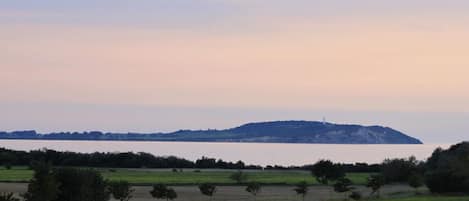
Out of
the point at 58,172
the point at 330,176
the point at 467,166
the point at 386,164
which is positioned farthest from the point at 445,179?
the point at 58,172

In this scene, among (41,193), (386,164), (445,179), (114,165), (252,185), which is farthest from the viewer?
(114,165)

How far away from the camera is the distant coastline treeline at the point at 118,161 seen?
150 meters

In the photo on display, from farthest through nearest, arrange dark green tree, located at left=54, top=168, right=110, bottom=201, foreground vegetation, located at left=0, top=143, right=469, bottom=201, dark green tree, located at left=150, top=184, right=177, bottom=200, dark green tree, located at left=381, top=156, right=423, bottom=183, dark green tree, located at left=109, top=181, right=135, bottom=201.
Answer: dark green tree, located at left=381, top=156, right=423, bottom=183 → dark green tree, located at left=150, top=184, right=177, bottom=200 → dark green tree, located at left=109, top=181, right=135, bottom=201 → dark green tree, located at left=54, top=168, right=110, bottom=201 → foreground vegetation, located at left=0, top=143, right=469, bottom=201

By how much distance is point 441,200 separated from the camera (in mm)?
68125

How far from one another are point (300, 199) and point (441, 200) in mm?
12271

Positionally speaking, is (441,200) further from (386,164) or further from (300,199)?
(386,164)

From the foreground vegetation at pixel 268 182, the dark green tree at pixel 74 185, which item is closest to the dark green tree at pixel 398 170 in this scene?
the foreground vegetation at pixel 268 182

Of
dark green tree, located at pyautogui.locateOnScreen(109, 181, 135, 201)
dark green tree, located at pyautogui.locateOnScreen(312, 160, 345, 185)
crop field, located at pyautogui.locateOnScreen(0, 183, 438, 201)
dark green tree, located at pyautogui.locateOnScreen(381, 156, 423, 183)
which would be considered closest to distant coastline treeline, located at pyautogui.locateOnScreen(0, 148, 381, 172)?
dark green tree, located at pyautogui.locateOnScreen(381, 156, 423, 183)

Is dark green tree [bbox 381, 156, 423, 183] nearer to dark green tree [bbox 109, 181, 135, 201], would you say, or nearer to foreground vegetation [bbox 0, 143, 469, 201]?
Result: foreground vegetation [bbox 0, 143, 469, 201]

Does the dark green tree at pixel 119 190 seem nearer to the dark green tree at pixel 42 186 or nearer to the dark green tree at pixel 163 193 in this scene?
the dark green tree at pixel 163 193

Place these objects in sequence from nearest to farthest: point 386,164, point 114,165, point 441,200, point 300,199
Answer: point 441,200
point 300,199
point 386,164
point 114,165

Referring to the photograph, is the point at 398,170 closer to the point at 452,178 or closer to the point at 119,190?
the point at 452,178

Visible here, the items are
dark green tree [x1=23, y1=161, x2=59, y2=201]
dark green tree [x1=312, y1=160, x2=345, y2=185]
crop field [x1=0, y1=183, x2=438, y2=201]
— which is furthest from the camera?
dark green tree [x1=312, y1=160, x2=345, y2=185]

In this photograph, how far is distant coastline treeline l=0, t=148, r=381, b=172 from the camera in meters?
150
